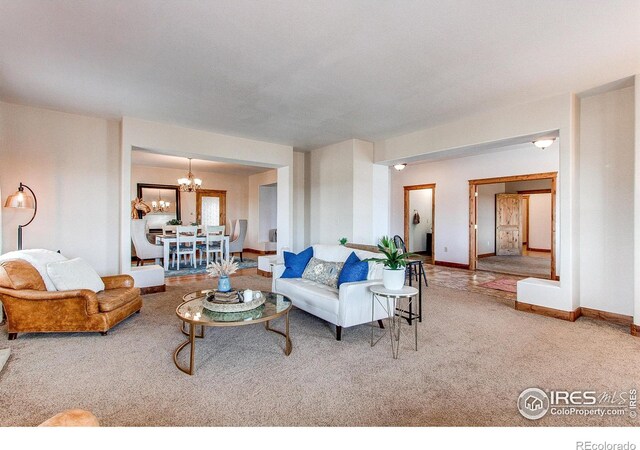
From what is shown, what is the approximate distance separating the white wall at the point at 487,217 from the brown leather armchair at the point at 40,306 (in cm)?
866

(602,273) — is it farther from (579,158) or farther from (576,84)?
(576,84)

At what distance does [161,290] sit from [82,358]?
7.85ft

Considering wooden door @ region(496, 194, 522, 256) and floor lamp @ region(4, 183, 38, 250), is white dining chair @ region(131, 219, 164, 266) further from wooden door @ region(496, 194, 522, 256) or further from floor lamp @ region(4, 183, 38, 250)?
wooden door @ region(496, 194, 522, 256)

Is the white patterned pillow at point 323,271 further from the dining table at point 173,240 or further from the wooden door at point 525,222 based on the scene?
the wooden door at point 525,222

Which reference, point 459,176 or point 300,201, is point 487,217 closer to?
point 459,176

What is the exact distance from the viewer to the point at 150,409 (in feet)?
6.41

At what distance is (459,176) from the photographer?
25.0ft

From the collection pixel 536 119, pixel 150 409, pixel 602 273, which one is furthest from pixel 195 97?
pixel 602 273

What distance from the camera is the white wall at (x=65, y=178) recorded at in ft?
14.0

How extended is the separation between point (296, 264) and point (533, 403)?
8.78 ft

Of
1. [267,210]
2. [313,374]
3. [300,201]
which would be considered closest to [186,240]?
[300,201]

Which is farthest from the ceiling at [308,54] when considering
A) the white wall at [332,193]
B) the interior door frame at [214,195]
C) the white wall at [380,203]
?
the interior door frame at [214,195]

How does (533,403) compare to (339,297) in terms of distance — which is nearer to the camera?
(533,403)
